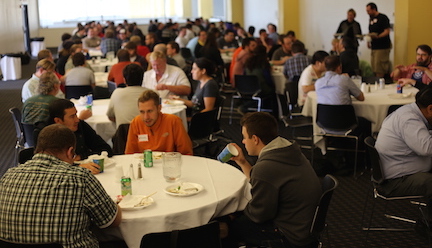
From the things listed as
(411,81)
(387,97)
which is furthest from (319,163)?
(411,81)

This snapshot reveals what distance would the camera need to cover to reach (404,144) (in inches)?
171

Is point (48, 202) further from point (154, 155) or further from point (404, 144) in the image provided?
→ point (404, 144)

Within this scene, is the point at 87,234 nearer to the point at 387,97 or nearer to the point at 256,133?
the point at 256,133

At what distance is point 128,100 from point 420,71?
3824mm

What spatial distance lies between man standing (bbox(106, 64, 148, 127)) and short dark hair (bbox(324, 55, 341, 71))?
6.66ft

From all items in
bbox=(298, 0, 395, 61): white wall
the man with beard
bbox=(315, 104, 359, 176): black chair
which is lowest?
bbox=(315, 104, 359, 176): black chair

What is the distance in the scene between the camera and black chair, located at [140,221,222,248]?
2861 millimetres

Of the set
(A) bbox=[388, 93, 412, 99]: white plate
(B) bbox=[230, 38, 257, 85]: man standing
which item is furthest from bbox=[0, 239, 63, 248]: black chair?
(B) bbox=[230, 38, 257, 85]: man standing

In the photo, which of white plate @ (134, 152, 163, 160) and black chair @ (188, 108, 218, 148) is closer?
white plate @ (134, 152, 163, 160)

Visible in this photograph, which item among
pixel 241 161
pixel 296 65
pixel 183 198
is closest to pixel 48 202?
pixel 183 198

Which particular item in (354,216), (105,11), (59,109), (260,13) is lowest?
(354,216)

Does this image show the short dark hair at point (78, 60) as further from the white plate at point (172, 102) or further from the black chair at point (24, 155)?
the black chair at point (24, 155)

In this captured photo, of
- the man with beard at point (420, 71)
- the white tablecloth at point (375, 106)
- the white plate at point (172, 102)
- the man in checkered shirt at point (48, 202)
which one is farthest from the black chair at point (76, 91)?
the man in checkered shirt at point (48, 202)

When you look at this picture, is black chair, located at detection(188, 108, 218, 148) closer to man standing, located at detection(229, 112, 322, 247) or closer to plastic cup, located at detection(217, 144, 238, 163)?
plastic cup, located at detection(217, 144, 238, 163)
